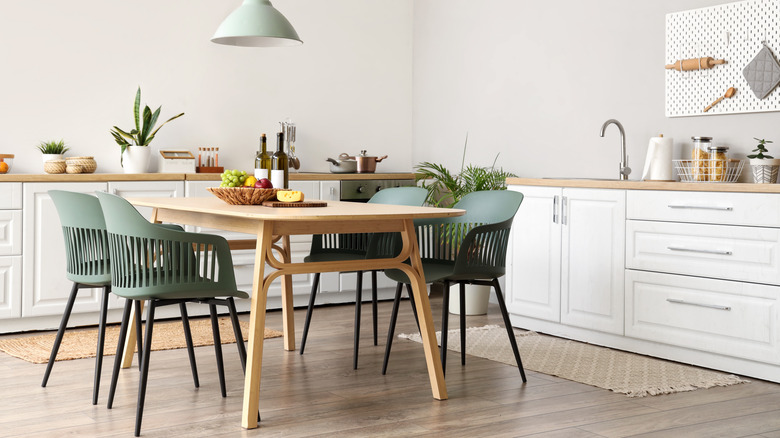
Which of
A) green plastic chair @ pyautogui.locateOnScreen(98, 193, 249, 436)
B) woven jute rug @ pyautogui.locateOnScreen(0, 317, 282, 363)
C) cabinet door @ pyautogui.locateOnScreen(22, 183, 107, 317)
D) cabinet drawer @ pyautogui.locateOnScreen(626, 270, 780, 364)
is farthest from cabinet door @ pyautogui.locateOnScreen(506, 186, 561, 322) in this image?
cabinet door @ pyautogui.locateOnScreen(22, 183, 107, 317)

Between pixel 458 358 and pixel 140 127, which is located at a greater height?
pixel 140 127

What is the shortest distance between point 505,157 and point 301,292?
5.37ft

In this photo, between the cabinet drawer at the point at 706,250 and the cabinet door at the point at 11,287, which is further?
the cabinet door at the point at 11,287

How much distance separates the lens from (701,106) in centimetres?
447

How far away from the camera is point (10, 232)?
15.4 ft

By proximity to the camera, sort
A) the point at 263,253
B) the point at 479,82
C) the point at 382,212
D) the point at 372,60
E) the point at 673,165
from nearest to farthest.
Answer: the point at 263,253, the point at 382,212, the point at 673,165, the point at 479,82, the point at 372,60

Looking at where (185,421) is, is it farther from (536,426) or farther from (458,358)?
(458,358)

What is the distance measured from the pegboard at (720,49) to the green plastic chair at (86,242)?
298cm

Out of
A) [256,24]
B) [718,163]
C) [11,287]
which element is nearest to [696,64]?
[718,163]

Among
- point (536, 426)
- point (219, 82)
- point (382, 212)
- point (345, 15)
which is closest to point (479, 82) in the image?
point (345, 15)

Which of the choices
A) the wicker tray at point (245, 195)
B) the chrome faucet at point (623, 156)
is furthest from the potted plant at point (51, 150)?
the chrome faucet at point (623, 156)

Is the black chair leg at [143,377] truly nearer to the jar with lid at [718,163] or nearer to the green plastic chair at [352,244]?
the green plastic chair at [352,244]

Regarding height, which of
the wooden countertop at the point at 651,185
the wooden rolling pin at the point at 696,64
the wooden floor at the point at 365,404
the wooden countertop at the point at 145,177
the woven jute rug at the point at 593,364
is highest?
the wooden rolling pin at the point at 696,64

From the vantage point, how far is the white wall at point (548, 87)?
4.73m
